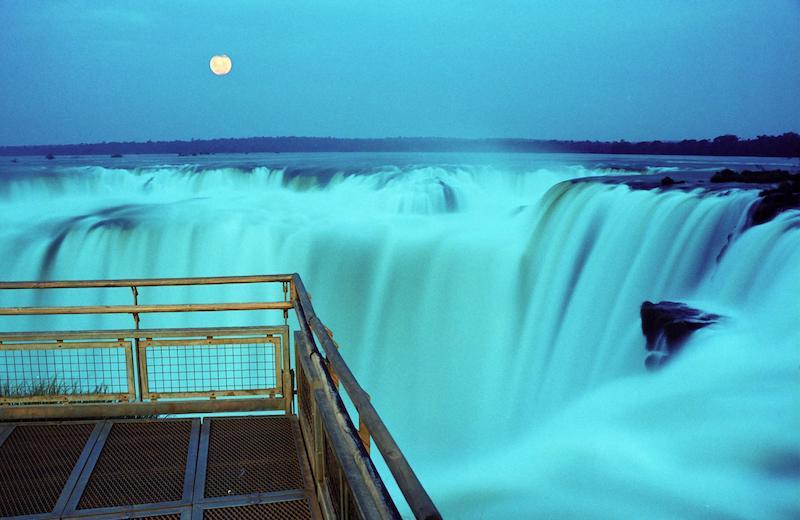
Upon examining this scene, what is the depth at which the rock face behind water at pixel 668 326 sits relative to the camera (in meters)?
9.92

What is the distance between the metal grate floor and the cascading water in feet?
17.8

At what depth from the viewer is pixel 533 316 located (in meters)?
14.1

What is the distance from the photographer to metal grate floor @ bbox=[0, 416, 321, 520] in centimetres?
355

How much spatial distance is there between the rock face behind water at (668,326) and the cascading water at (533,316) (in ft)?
0.72

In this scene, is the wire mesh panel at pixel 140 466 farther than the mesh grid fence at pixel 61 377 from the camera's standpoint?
No

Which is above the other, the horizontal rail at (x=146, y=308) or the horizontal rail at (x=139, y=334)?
the horizontal rail at (x=146, y=308)

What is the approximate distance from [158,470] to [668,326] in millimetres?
8183

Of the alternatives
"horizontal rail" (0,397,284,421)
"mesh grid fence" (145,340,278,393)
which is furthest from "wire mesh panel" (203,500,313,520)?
"horizontal rail" (0,397,284,421)

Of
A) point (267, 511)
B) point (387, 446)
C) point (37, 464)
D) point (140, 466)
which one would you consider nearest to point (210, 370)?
point (140, 466)

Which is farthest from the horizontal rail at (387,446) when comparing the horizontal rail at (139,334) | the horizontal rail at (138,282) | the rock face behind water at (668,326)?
the rock face behind water at (668,326)

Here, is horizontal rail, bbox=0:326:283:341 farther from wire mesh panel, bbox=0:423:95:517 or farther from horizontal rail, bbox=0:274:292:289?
wire mesh panel, bbox=0:423:95:517

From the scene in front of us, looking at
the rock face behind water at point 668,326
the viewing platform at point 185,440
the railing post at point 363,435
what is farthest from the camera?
the rock face behind water at point 668,326

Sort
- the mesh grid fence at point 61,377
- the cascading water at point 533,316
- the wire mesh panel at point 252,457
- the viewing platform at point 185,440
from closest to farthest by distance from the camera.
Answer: the viewing platform at point 185,440
the wire mesh panel at point 252,457
the mesh grid fence at point 61,377
the cascading water at point 533,316

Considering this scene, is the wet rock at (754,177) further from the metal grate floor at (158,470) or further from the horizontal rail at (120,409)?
the metal grate floor at (158,470)
